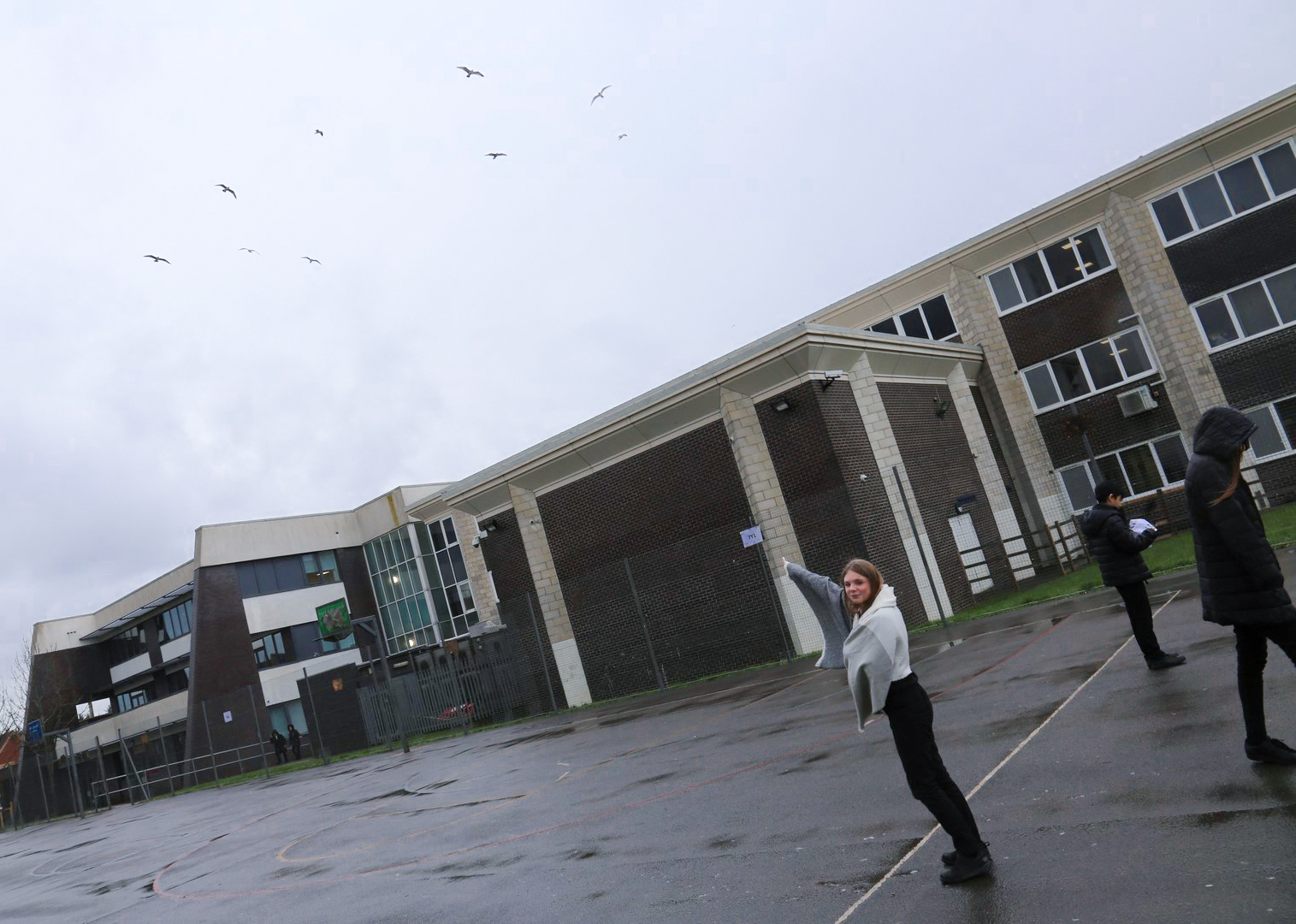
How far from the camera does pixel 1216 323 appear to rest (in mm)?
25734

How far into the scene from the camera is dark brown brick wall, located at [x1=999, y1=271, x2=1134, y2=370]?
27.1 m

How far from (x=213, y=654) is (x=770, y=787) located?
44908 mm

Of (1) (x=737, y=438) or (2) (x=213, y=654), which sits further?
(2) (x=213, y=654)

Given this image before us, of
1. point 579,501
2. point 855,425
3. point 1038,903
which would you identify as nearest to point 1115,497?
point 1038,903

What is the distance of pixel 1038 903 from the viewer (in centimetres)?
401

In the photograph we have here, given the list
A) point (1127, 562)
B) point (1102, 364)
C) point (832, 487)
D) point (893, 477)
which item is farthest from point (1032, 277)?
point (1127, 562)

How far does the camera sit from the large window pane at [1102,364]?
89.9ft

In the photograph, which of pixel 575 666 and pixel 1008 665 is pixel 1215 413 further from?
pixel 575 666

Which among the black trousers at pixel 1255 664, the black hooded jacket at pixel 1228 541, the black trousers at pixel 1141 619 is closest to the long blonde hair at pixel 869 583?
the black hooded jacket at pixel 1228 541

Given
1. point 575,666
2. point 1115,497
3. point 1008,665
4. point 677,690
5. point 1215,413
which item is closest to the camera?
point 1215,413

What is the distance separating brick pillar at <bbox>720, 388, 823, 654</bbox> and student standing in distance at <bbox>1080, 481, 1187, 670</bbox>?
12119 millimetres

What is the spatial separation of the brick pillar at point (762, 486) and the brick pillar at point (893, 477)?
8.11 ft

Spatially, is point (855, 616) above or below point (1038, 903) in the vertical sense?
above

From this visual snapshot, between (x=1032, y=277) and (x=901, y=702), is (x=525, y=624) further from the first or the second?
(x=901, y=702)
